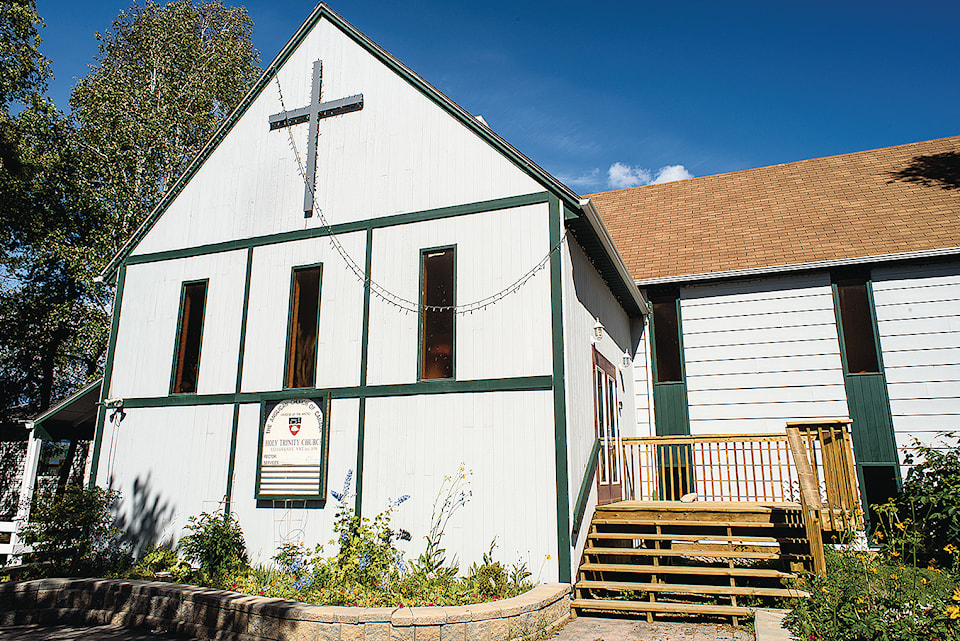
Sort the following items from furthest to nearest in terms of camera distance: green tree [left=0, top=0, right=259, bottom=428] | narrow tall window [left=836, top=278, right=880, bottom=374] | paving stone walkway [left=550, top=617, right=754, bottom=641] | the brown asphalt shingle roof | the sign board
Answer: green tree [left=0, top=0, right=259, bottom=428]
the brown asphalt shingle roof
narrow tall window [left=836, top=278, right=880, bottom=374]
the sign board
paving stone walkway [left=550, top=617, right=754, bottom=641]

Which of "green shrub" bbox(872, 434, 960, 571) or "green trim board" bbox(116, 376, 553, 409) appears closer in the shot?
"green trim board" bbox(116, 376, 553, 409)

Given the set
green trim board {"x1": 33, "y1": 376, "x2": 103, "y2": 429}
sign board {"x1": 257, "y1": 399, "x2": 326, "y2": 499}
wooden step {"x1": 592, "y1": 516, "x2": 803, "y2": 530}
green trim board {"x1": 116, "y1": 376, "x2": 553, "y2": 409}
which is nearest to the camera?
wooden step {"x1": 592, "y1": 516, "x2": 803, "y2": 530}

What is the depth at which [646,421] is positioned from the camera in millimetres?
13227

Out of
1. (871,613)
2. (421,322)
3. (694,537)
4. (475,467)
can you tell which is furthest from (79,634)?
(871,613)

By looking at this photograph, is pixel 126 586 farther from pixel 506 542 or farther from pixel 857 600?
pixel 857 600

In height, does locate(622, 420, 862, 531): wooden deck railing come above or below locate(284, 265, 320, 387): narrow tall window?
below

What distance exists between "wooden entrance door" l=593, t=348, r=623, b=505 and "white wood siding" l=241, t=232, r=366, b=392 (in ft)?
13.0

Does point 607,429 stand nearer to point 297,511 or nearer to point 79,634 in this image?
point 297,511

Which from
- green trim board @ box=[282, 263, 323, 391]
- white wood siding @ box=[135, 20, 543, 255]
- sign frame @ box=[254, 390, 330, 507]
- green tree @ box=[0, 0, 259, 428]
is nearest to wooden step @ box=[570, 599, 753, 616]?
sign frame @ box=[254, 390, 330, 507]

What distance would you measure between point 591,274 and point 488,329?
264 centimetres

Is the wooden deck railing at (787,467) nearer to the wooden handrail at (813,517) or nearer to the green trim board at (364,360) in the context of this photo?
the wooden handrail at (813,517)

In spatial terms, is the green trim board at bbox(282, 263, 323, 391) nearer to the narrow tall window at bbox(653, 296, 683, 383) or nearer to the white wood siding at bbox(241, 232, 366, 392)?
the white wood siding at bbox(241, 232, 366, 392)

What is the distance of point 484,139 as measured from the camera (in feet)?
32.0

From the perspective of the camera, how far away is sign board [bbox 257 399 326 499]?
9508 mm
